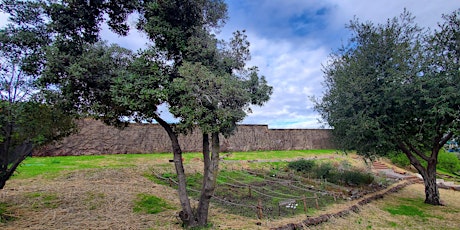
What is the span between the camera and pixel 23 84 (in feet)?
18.1

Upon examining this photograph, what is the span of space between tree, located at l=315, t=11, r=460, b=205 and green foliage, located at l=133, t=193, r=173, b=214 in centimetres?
710

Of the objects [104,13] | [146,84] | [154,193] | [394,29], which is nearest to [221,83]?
[146,84]

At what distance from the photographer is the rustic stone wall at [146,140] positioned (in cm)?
1483

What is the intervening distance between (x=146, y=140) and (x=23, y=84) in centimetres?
1202

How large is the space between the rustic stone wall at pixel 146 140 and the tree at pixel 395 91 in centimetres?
663

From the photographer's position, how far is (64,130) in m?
6.79

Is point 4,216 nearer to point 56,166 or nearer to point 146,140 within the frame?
point 56,166

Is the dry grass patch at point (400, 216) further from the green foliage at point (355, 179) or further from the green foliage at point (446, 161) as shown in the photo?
the green foliage at point (446, 161)

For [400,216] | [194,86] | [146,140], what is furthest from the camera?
[146,140]

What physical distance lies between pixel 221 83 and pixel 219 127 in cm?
91

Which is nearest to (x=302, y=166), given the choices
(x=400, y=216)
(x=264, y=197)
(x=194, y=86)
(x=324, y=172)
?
(x=324, y=172)

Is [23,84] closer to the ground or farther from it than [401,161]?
farther from it

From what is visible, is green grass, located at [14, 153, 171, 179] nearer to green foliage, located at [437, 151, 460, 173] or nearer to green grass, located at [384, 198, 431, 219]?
green grass, located at [384, 198, 431, 219]

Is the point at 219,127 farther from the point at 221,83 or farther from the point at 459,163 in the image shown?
the point at 459,163
